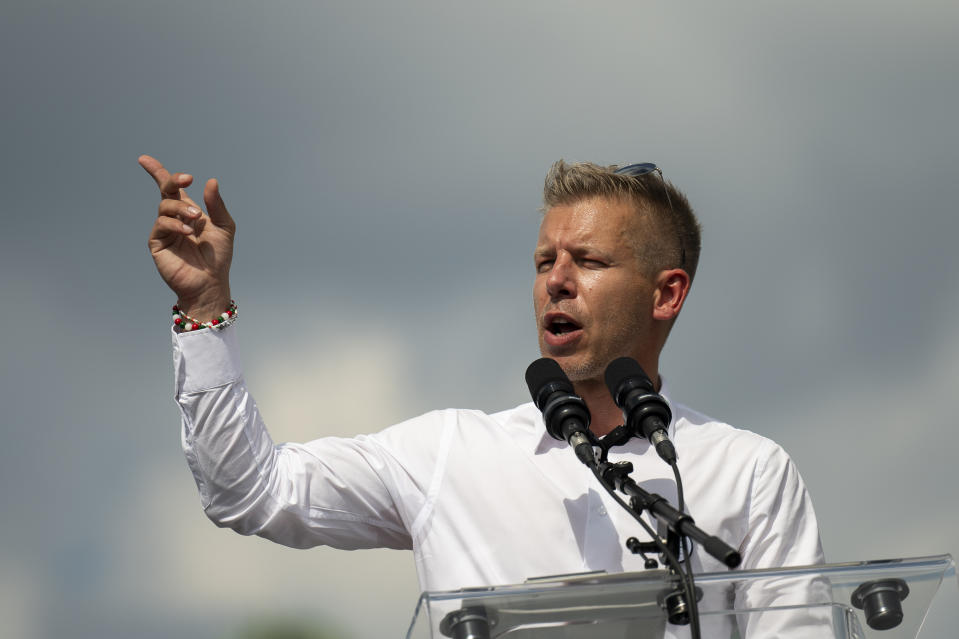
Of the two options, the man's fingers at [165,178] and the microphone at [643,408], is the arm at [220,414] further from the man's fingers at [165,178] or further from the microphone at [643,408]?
the microphone at [643,408]

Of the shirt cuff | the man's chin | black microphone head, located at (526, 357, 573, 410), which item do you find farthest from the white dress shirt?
black microphone head, located at (526, 357, 573, 410)

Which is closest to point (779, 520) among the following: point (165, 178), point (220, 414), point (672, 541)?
point (672, 541)

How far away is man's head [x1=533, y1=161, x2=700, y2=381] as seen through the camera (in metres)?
4.33

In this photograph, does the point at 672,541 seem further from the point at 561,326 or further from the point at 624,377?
the point at 561,326

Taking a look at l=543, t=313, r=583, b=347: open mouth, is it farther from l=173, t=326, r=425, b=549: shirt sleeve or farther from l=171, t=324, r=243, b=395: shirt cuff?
l=171, t=324, r=243, b=395: shirt cuff

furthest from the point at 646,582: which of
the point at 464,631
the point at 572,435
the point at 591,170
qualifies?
the point at 591,170

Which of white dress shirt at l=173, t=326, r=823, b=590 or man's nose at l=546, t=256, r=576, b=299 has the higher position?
man's nose at l=546, t=256, r=576, b=299

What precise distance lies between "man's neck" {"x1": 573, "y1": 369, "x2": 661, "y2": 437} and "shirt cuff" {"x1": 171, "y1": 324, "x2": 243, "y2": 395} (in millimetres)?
1573

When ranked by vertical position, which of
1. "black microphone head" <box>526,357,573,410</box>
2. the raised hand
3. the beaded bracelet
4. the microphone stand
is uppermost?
the raised hand

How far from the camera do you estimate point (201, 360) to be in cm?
344

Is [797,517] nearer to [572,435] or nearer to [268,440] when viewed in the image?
[572,435]

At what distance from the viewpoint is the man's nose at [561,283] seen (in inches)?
171

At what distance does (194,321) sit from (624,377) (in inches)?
57.3

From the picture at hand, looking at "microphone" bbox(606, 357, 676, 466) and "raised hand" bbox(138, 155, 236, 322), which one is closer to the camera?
"microphone" bbox(606, 357, 676, 466)
